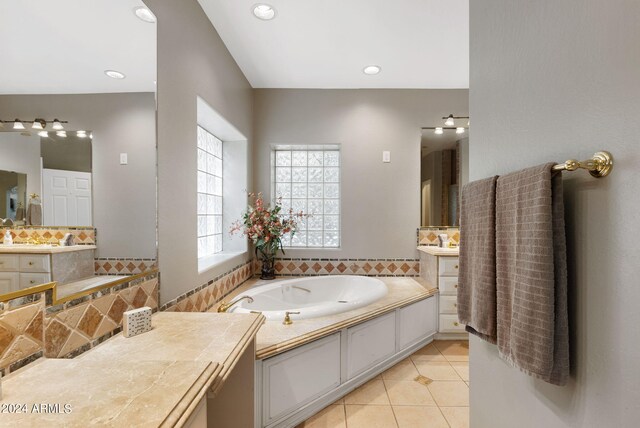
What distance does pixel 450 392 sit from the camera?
7.14 feet

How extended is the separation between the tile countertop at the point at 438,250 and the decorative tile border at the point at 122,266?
247cm

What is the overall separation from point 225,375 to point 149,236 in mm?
868

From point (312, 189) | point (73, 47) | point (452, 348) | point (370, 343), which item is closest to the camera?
point (73, 47)

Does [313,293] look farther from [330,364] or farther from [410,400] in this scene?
[410,400]

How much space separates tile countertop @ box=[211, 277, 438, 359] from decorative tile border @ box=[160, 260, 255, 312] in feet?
0.23

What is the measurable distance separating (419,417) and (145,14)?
277cm

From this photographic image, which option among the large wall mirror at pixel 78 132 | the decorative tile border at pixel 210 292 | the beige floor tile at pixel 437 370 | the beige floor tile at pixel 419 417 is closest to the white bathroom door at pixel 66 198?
the large wall mirror at pixel 78 132

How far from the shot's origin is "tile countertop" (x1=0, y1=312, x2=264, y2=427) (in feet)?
1.97

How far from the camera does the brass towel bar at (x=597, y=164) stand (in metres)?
0.62

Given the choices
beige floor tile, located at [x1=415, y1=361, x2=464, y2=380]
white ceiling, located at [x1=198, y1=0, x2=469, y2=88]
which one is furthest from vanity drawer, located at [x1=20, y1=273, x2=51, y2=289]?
beige floor tile, located at [x1=415, y1=361, x2=464, y2=380]

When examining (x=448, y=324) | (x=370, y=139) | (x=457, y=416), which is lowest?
(x=457, y=416)

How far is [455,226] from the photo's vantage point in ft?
10.9

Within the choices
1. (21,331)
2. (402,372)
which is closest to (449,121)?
(402,372)

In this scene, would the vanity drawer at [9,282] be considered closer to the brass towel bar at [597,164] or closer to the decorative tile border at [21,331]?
the decorative tile border at [21,331]
